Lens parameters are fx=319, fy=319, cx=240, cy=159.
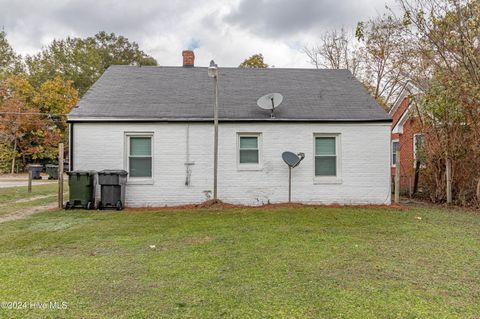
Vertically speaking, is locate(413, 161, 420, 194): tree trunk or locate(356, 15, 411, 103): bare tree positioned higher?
locate(356, 15, 411, 103): bare tree

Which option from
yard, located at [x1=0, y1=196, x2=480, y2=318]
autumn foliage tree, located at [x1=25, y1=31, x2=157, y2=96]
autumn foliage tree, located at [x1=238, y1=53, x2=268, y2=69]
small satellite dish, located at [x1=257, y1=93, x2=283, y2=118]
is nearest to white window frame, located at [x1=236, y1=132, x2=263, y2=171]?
small satellite dish, located at [x1=257, y1=93, x2=283, y2=118]

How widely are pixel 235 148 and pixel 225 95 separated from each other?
2.30 m

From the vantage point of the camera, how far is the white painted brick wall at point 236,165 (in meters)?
9.63

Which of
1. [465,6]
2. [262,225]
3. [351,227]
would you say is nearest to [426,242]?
[351,227]

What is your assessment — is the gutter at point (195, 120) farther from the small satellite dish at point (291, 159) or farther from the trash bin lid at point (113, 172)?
the trash bin lid at point (113, 172)

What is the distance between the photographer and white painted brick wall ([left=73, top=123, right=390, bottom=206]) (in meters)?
9.63

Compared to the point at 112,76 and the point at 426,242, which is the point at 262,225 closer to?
the point at 426,242

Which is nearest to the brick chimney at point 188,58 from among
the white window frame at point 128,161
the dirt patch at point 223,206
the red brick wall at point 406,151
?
the white window frame at point 128,161

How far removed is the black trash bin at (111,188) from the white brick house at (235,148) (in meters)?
0.57

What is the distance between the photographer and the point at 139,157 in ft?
32.3

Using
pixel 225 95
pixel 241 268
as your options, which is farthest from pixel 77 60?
pixel 241 268

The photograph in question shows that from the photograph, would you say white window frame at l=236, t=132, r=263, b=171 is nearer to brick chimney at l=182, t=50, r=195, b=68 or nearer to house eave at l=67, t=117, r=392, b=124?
house eave at l=67, t=117, r=392, b=124

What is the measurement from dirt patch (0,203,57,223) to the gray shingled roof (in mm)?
2795

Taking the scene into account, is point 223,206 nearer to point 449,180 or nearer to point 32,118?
point 449,180
